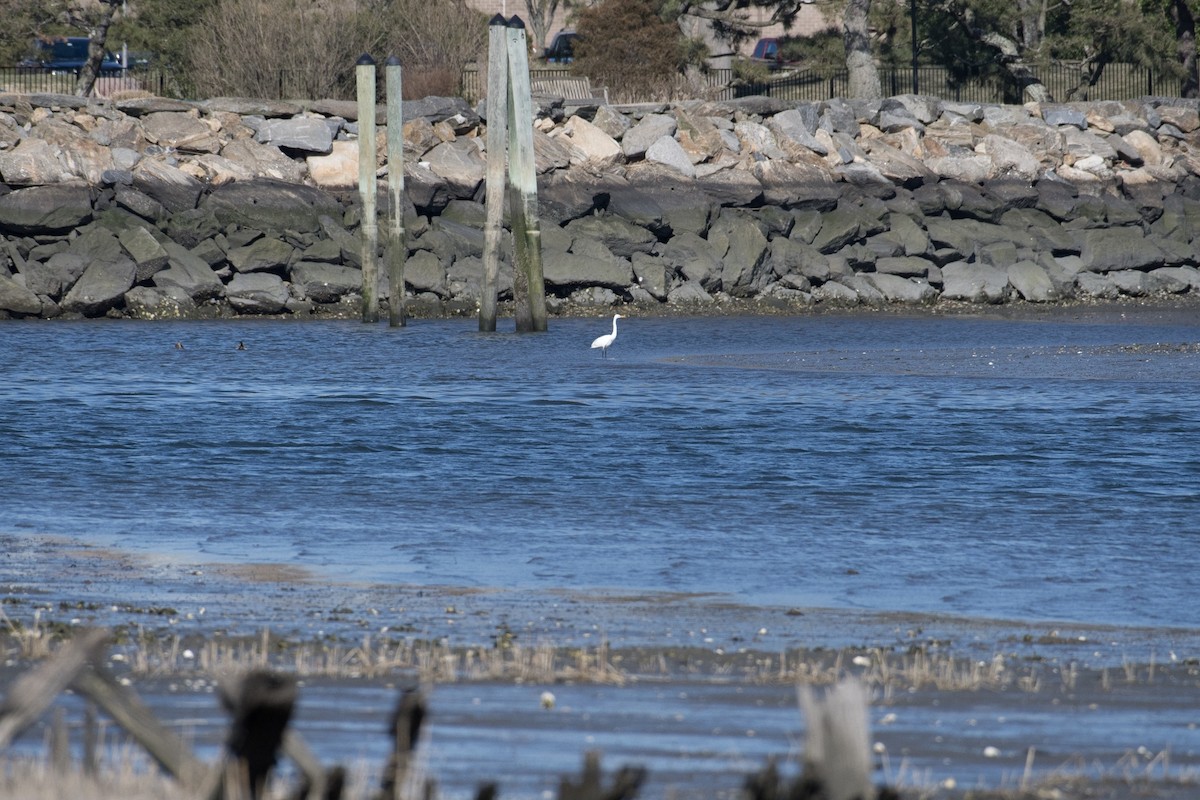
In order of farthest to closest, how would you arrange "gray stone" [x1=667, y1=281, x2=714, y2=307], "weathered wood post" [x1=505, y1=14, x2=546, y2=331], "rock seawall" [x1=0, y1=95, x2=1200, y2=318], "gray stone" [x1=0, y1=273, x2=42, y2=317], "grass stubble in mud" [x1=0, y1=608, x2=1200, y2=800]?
"gray stone" [x1=667, y1=281, x2=714, y2=307] → "rock seawall" [x1=0, y1=95, x2=1200, y2=318] → "gray stone" [x1=0, y1=273, x2=42, y2=317] → "weathered wood post" [x1=505, y1=14, x2=546, y2=331] → "grass stubble in mud" [x1=0, y1=608, x2=1200, y2=800]

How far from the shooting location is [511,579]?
10500 mm

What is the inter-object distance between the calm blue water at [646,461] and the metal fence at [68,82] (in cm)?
1592

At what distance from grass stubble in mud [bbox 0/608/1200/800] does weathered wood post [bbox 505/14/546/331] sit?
756 inches

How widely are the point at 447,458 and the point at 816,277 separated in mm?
18350

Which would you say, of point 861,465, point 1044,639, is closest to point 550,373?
point 861,465

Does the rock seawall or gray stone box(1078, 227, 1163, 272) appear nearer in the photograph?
the rock seawall

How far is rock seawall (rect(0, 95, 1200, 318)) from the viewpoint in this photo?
30781 mm

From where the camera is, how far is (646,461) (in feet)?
52.9

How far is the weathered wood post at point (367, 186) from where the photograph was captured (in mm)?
29812

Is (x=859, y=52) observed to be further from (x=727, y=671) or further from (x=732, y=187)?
(x=727, y=671)

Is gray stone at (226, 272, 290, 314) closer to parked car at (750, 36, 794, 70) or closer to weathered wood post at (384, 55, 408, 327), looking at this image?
weathered wood post at (384, 55, 408, 327)

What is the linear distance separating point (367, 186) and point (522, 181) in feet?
12.1

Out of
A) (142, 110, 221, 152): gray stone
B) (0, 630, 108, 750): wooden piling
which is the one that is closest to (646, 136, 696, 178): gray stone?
(142, 110, 221, 152): gray stone

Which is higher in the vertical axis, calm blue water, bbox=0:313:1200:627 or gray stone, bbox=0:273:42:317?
gray stone, bbox=0:273:42:317
